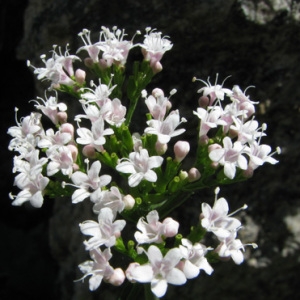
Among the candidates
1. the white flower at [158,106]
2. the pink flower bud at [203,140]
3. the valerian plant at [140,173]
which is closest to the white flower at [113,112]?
the valerian plant at [140,173]

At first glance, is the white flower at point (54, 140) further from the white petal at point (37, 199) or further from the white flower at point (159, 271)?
the white flower at point (159, 271)

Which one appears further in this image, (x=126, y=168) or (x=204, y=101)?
(x=204, y=101)

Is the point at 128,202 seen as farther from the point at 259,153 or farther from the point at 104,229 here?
the point at 259,153

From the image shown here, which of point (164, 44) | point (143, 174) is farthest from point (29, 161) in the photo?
point (164, 44)

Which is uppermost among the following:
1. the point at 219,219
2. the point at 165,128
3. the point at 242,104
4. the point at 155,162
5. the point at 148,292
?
the point at 242,104

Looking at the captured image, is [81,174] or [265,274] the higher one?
[81,174]

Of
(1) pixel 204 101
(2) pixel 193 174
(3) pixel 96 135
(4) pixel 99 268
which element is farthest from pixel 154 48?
(4) pixel 99 268

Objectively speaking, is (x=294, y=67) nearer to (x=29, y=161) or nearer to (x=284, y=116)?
(x=284, y=116)
